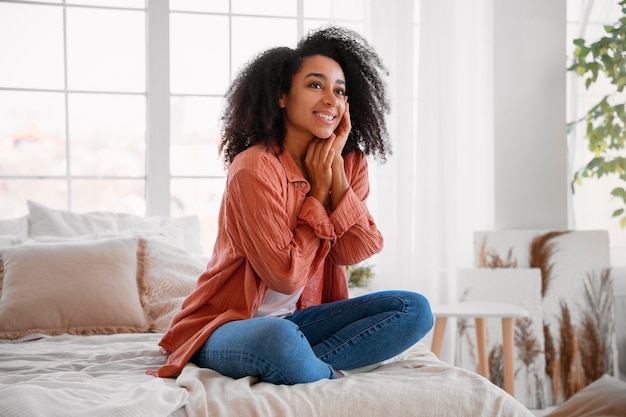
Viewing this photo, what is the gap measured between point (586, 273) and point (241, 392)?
8.23 ft

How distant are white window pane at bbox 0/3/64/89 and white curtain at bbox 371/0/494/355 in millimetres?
1655

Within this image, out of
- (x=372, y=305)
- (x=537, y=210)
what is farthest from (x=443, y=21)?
(x=372, y=305)

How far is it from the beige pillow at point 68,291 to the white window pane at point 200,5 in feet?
5.51

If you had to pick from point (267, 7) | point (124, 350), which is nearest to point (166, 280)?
point (124, 350)

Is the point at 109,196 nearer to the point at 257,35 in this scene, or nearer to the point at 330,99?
the point at 257,35

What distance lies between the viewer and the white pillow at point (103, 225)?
10.6 feet

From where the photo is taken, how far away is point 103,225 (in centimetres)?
334

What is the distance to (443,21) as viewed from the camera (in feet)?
13.4

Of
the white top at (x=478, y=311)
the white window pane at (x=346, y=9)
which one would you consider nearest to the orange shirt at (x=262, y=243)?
the white top at (x=478, y=311)

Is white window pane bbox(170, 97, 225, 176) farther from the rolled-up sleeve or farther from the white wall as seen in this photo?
the rolled-up sleeve

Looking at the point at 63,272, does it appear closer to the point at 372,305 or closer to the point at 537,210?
the point at 372,305

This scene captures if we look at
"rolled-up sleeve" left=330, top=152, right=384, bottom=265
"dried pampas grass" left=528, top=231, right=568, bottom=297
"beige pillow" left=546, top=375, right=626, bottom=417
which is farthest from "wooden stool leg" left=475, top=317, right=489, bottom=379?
"rolled-up sleeve" left=330, top=152, right=384, bottom=265

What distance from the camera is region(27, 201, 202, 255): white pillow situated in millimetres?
3238

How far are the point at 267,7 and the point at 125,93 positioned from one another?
0.90 meters
